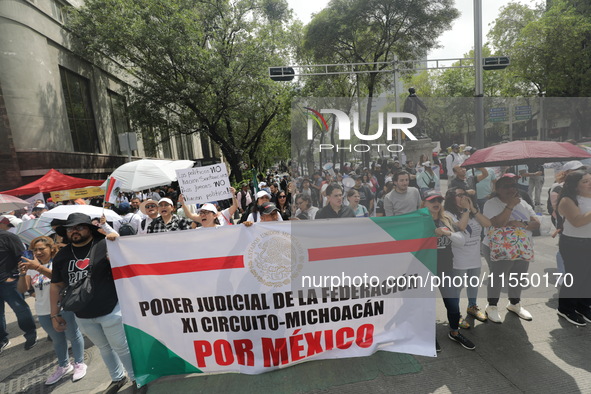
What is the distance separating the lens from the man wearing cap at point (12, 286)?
13.1ft

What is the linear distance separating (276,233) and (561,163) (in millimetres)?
3277

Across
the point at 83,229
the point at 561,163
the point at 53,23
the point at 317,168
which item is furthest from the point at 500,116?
the point at 53,23

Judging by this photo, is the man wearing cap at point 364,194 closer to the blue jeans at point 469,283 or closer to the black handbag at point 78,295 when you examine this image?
the blue jeans at point 469,283

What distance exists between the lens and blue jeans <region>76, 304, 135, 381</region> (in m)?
2.97

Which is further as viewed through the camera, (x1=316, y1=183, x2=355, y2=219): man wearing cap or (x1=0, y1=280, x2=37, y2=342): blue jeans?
(x1=316, y1=183, x2=355, y2=219): man wearing cap

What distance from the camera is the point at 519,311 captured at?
392 cm

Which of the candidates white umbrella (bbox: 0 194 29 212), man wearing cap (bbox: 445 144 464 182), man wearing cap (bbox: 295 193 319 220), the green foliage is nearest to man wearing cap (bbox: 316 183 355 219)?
man wearing cap (bbox: 295 193 319 220)

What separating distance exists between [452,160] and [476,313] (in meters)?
1.84

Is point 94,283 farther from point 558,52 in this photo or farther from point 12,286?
point 558,52

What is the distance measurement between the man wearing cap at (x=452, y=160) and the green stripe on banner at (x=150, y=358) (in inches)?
129

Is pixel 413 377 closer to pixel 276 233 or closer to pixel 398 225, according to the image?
pixel 398 225

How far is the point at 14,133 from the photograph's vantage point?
12.3m

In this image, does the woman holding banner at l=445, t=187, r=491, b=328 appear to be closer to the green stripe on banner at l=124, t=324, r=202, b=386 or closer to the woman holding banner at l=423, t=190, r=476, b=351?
the woman holding banner at l=423, t=190, r=476, b=351

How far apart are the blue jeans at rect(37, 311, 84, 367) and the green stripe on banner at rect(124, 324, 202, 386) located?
3.07 ft
